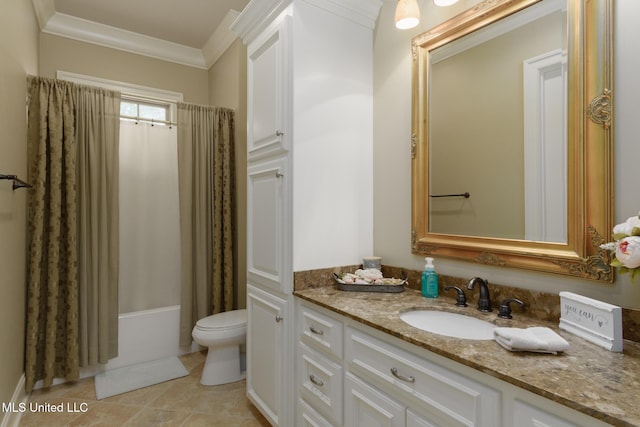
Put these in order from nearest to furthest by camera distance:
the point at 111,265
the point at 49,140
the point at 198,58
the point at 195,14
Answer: the point at 49,140
the point at 111,265
the point at 195,14
the point at 198,58

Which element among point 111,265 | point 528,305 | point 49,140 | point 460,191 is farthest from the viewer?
point 111,265

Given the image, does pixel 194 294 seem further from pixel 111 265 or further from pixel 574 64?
pixel 574 64

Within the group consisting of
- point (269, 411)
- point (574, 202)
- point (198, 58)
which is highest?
point (198, 58)

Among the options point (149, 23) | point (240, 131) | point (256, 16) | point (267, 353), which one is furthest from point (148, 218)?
point (256, 16)

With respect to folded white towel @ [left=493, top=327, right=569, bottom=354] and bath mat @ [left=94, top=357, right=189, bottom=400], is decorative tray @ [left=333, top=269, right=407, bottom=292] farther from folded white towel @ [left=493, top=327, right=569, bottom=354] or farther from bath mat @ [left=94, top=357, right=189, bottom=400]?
bath mat @ [left=94, top=357, right=189, bottom=400]

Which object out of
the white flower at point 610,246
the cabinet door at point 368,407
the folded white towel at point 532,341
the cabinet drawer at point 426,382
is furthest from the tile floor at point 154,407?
the white flower at point 610,246

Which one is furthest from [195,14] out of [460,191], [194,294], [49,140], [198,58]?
[460,191]

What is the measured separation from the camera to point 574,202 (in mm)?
1177

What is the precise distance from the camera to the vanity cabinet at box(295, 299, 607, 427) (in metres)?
0.84

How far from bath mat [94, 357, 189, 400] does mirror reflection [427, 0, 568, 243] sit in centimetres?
228

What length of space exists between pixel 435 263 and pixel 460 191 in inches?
→ 14.3

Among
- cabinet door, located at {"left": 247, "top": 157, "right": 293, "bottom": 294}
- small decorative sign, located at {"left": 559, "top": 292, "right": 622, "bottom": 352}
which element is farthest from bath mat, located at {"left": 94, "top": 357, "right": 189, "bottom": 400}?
small decorative sign, located at {"left": 559, "top": 292, "right": 622, "bottom": 352}

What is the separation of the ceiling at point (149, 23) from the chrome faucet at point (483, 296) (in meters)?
2.76

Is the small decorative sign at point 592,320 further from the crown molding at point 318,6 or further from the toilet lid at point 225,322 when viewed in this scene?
the toilet lid at point 225,322
